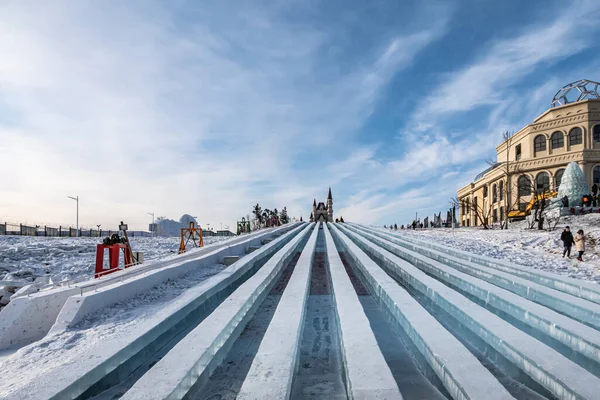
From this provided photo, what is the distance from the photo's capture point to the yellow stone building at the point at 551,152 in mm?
40200

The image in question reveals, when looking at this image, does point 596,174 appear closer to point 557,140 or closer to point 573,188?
point 557,140

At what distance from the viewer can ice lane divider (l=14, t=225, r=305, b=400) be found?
295 cm

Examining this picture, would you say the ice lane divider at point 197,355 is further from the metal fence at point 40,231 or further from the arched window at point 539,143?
the arched window at point 539,143

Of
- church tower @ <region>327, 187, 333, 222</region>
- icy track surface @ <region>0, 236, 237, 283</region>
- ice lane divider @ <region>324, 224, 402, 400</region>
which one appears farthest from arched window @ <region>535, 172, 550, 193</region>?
church tower @ <region>327, 187, 333, 222</region>

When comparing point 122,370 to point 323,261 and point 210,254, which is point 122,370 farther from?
point 323,261

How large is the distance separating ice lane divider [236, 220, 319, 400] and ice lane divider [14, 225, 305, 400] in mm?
1440

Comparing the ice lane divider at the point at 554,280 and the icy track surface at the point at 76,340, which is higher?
the ice lane divider at the point at 554,280

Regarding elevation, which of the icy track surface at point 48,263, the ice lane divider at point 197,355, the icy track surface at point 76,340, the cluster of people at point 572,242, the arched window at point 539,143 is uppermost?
the arched window at point 539,143

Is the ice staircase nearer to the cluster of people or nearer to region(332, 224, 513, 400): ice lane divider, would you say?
region(332, 224, 513, 400): ice lane divider

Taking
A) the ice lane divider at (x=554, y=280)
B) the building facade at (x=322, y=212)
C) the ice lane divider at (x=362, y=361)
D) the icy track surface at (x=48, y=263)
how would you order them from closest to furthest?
the ice lane divider at (x=362, y=361), the ice lane divider at (x=554, y=280), the icy track surface at (x=48, y=263), the building facade at (x=322, y=212)

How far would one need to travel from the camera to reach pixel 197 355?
11.2ft

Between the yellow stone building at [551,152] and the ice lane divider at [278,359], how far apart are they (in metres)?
41.1

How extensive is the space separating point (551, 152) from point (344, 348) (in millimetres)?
52430

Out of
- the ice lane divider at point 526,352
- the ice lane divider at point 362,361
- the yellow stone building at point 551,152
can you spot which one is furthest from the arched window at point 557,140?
the ice lane divider at point 362,361
